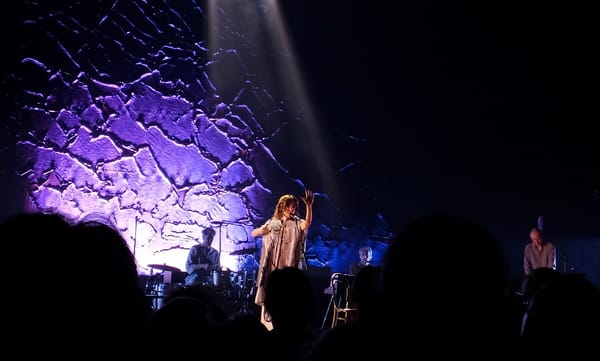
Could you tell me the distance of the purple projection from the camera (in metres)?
7.64

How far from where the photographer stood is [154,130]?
8.27m

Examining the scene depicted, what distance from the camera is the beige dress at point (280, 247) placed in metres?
5.73

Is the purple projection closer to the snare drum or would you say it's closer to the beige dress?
the snare drum

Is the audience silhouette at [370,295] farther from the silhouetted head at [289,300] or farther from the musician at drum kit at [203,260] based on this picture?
the musician at drum kit at [203,260]

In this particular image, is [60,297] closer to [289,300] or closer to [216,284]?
[289,300]

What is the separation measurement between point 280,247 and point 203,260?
202 cm

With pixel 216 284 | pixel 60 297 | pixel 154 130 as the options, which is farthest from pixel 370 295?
pixel 154 130

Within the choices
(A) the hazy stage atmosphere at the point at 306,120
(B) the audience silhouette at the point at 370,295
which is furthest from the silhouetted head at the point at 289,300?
(A) the hazy stage atmosphere at the point at 306,120

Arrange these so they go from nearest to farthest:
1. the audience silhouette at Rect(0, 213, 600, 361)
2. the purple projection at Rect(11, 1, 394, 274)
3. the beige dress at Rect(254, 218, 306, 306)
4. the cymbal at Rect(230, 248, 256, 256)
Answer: the audience silhouette at Rect(0, 213, 600, 361)
the beige dress at Rect(254, 218, 306, 306)
the purple projection at Rect(11, 1, 394, 274)
the cymbal at Rect(230, 248, 256, 256)

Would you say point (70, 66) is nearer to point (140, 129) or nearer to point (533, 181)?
point (140, 129)

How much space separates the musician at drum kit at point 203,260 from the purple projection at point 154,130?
54 cm

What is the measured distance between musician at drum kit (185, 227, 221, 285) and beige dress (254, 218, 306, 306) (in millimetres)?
1308

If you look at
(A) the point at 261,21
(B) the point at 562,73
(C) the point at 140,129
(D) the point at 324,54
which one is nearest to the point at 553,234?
(B) the point at 562,73

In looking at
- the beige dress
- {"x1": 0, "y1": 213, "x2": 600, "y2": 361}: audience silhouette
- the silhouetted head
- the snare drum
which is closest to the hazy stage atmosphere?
the snare drum
